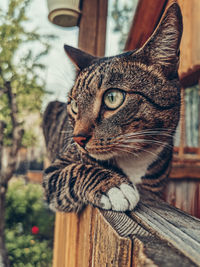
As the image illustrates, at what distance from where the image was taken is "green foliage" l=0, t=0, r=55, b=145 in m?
1.61

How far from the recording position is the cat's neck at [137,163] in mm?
872

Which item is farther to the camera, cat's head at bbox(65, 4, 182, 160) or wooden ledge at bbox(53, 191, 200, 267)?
cat's head at bbox(65, 4, 182, 160)

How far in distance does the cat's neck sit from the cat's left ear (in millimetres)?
282

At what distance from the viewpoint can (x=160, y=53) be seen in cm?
79

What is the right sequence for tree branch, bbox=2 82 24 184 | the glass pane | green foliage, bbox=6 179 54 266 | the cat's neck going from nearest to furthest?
1. the cat's neck
2. green foliage, bbox=6 179 54 266
3. tree branch, bbox=2 82 24 184
4. the glass pane

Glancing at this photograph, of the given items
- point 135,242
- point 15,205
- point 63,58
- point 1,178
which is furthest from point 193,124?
point 135,242

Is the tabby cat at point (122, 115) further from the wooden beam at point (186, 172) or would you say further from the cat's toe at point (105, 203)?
the wooden beam at point (186, 172)

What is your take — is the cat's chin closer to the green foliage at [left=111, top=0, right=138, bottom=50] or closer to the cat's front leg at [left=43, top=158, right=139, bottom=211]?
the cat's front leg at [left=43, top=158, right=139, bottom=211]

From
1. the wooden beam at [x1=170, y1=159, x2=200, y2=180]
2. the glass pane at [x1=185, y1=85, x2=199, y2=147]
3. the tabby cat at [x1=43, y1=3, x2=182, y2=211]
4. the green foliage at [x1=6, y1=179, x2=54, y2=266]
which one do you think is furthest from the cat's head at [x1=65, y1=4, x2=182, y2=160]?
the glass pane at [x1=185, y1=85, x2=199, y2=147]

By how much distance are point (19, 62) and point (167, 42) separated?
1235 millimetres

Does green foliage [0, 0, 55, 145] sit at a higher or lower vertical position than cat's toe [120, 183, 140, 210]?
higher

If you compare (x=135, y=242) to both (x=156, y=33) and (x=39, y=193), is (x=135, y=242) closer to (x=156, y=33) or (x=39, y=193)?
(x=156, y=33)

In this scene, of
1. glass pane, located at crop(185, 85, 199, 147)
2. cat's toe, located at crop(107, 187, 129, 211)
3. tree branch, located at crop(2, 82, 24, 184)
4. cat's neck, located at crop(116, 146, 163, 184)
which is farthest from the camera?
glass pane, located at crop(185, 85, 199, 147)

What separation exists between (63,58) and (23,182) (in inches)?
96.3
